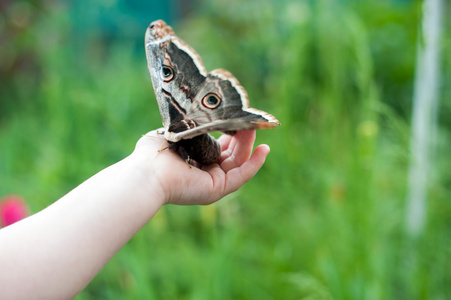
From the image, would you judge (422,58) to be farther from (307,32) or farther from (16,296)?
(16,296)

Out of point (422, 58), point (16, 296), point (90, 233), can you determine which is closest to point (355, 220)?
point (422, 58)

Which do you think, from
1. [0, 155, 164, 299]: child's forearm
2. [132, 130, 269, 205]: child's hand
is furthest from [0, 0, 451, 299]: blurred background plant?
[0, 155, 164, 299]: child's forearm

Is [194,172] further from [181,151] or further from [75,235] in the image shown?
[75,235]

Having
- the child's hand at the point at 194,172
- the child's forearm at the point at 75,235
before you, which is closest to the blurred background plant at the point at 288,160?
the child's hand at the point at 194,172

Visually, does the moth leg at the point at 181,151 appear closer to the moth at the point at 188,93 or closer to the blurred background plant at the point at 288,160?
the moth at the point at 188,93

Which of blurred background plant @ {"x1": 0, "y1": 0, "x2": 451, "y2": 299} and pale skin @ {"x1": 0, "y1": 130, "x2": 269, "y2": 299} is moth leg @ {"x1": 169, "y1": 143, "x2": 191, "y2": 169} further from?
blurred background plant @ {"x1": 0, "y1": 0, "x2": 451, "y2": 299}

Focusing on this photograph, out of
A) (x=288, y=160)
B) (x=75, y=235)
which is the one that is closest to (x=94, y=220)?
(x=75, y=235)
